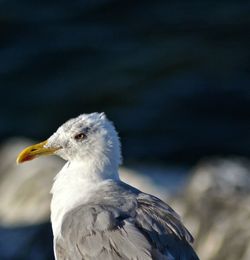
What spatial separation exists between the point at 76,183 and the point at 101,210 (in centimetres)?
53

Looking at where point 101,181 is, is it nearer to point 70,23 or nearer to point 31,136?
point 31,136

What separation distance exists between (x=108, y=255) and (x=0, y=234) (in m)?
4.23

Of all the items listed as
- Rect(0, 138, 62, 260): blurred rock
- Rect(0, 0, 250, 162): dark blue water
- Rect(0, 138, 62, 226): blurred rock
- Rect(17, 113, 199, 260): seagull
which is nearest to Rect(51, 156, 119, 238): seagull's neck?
Rect(17, 113, 199, 260): seagull

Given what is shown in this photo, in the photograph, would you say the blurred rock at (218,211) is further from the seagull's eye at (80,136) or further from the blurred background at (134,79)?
the seagull's eye at (80,136)

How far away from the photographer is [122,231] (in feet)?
19.8

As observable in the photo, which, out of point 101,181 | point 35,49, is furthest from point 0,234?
point 35,49

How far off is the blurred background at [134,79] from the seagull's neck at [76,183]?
449 cm

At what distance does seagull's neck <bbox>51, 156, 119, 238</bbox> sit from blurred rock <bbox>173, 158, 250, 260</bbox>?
6.53 ft

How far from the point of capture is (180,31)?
17797mm

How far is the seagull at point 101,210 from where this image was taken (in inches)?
236

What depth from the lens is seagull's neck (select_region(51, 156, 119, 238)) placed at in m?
6.56

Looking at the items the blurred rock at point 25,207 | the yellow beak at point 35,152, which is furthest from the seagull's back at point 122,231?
the blurred rock at point 25,207

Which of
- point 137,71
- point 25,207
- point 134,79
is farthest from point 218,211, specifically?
point 137,71

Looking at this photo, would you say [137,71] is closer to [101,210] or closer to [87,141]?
[87,141]
